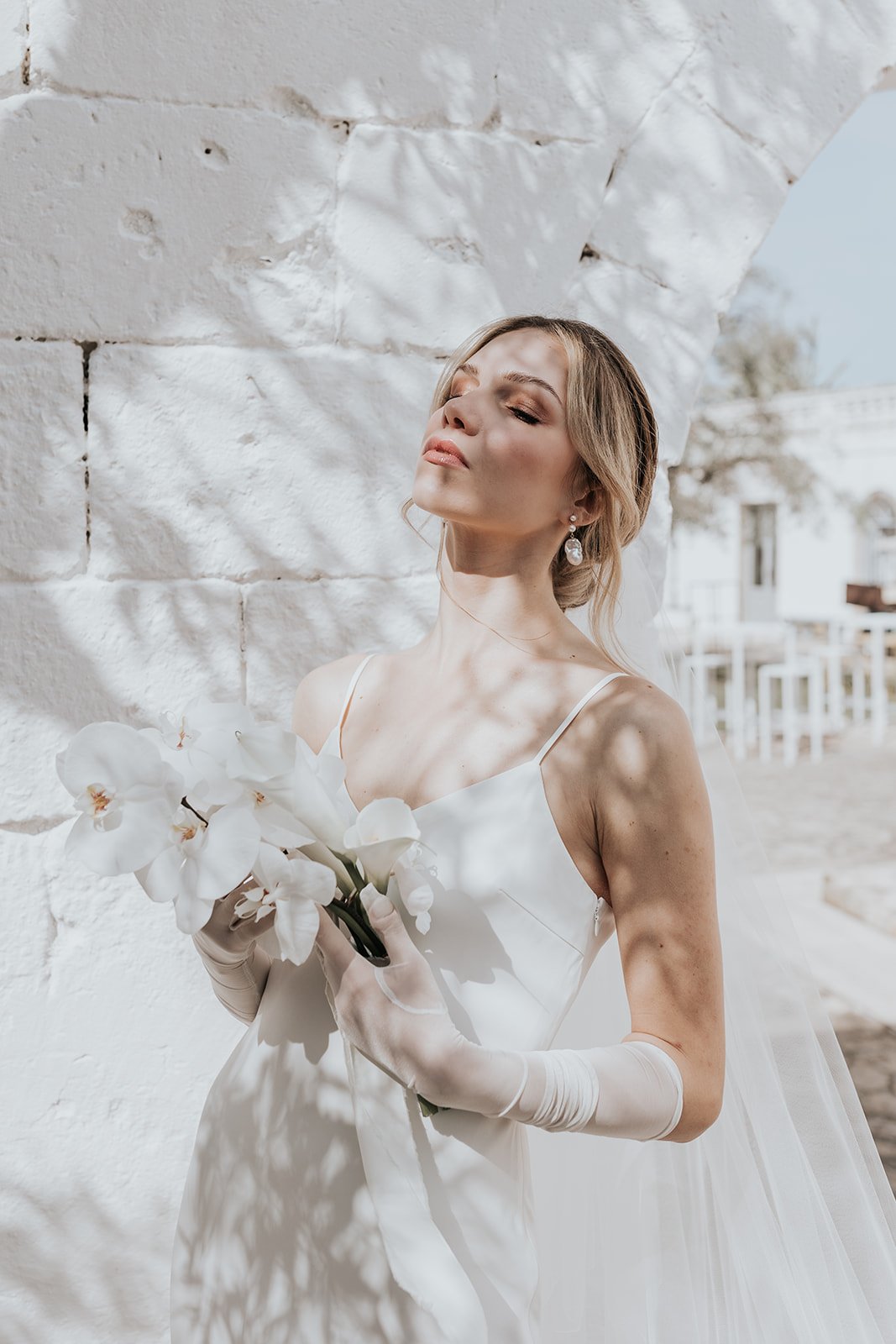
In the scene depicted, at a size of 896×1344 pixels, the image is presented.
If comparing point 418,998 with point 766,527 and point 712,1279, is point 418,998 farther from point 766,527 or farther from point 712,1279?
point 766,527

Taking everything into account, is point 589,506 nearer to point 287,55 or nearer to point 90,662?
point 90,662

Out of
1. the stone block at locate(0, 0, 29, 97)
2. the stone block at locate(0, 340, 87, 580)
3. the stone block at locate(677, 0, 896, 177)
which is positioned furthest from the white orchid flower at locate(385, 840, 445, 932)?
the stone block at locate(677, 0, 896, 177)

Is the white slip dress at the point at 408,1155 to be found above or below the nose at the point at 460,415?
below

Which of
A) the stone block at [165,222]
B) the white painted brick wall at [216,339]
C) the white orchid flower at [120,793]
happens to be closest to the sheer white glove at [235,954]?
the white orchid flower at [120,793]

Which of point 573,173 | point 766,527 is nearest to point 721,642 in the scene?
point 766,527

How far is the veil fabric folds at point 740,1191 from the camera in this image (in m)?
1.76

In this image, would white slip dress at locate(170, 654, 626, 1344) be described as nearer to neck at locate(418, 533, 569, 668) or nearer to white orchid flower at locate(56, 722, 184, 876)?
neck at locate(418, 533, 569, 668)

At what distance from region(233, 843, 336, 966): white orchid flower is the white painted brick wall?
3.67ft

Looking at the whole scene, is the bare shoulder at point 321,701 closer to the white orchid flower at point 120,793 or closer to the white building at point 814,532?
the white orchid flower at point 120,793

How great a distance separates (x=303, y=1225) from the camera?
1.49 metres

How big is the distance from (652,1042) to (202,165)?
1.79 meters

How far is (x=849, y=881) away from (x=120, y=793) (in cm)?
580

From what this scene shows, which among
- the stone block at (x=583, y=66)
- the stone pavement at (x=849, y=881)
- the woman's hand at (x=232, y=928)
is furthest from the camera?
the stone pavement at (x=849, y=881)

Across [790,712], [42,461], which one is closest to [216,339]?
[42,461]
